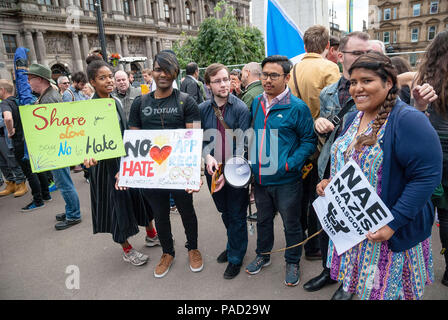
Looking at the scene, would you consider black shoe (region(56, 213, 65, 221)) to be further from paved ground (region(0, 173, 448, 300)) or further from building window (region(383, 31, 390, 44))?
building window (region(383, 31, 390, 44))

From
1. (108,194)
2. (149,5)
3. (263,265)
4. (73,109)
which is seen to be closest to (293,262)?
(263,265)

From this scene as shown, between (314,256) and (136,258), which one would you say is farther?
(136,258)

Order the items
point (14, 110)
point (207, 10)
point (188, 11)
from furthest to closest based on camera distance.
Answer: point (207, 10) < point (188, 11) < point (14, 110)

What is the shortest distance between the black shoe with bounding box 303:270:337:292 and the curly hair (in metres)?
1.70

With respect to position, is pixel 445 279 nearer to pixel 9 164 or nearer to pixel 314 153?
pixel 314 153

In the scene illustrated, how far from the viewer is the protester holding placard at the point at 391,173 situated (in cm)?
146

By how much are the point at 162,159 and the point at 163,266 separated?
1.21m

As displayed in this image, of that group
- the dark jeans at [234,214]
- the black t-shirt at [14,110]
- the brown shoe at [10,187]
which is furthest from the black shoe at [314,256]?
the brown shoe at [10,187]

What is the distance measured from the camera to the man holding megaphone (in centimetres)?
264

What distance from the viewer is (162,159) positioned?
8.63 ft

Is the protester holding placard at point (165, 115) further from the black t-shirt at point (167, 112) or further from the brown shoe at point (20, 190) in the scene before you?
the brown shoe at point (20, 190)

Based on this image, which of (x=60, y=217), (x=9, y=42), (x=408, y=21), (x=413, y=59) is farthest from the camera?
(x=408, y=21)

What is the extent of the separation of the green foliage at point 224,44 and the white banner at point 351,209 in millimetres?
11390

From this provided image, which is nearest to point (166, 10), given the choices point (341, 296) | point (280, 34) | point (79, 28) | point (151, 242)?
point (79, 28)
